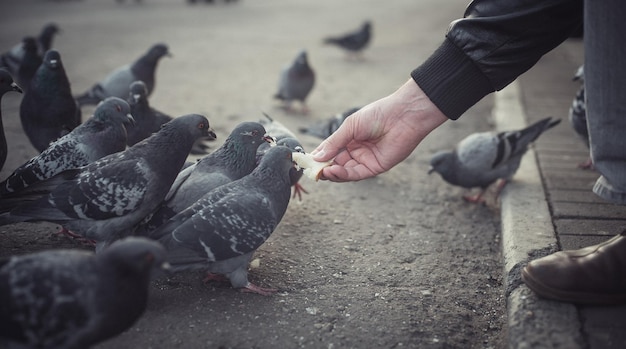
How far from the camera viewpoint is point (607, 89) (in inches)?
88.4

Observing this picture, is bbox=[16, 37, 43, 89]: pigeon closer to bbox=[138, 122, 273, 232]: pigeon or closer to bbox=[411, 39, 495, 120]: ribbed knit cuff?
bbox=[138, 122, 273, 232]: pigeon

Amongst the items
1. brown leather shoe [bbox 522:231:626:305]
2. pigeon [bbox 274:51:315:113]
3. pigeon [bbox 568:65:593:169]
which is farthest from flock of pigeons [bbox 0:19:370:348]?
pigeon [bbox 568:65:593:169]

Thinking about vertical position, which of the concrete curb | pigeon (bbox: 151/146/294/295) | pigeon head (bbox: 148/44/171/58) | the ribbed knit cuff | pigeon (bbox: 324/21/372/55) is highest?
the ribbed knit cuff

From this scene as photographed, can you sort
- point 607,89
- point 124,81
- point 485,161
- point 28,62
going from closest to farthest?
point 607,89
point 485,161
point 124,81
point 28,62

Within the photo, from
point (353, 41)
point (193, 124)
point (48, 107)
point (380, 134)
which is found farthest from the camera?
point (353, 41)

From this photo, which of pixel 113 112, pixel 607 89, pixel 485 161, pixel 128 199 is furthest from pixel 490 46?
pixel 113 112

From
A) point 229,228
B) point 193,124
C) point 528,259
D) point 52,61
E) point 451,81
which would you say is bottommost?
point 528,259

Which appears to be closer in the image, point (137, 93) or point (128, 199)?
point (128, 199)

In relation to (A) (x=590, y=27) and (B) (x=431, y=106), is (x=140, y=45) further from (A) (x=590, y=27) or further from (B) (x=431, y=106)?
(A) (x=590, y=27)

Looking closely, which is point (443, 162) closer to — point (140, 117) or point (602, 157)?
point (602, 157)

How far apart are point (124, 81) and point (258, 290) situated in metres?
3.63

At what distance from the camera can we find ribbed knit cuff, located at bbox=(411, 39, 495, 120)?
2.63 metres

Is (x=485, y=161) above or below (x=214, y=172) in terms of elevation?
below

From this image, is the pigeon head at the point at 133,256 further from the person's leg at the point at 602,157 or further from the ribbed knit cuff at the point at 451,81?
the person's leg at the point at 602,157
